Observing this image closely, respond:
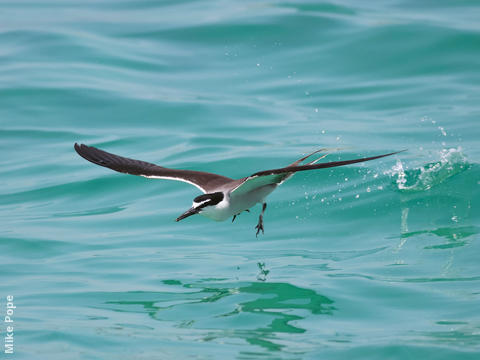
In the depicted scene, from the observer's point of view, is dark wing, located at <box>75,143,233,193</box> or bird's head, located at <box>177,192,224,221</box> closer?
bird's head, located at <box>177,192,224,221</box>

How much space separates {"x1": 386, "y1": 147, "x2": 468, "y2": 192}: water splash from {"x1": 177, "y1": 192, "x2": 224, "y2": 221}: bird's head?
19.5ft

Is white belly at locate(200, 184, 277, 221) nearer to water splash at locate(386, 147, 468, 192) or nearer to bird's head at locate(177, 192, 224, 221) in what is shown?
bird's head at locate(177, 192, 224, 221)

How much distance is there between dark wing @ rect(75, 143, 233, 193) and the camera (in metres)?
9.93

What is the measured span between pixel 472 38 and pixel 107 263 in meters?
13.8

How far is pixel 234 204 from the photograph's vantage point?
31.0ft

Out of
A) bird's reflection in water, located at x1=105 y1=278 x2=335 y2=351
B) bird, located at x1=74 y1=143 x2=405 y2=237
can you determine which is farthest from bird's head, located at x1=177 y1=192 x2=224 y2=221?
bird's reflection in water, located at x1=105 y1=278 x2=335 y2=351

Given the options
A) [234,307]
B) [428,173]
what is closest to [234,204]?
[234,307]

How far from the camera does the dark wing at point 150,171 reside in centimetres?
993

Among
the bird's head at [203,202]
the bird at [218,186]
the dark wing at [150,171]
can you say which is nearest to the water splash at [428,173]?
the bird at [218,186]

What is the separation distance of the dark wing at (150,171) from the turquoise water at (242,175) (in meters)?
1.48

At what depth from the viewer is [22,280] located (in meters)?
11.5

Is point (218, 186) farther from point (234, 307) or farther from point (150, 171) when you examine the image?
point (234, 307)

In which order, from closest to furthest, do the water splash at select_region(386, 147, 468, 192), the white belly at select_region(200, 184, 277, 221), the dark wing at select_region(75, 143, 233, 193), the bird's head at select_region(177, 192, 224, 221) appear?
the bird's head at select_region(177, 192, 224, 221), the white belly at select_region(200, 184, 277, 221), the dark wing at select_region(75, 143, 233, 193), the water splash at select_region(386, 147, 468, 192)

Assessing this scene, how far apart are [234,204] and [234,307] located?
1.38 metres
